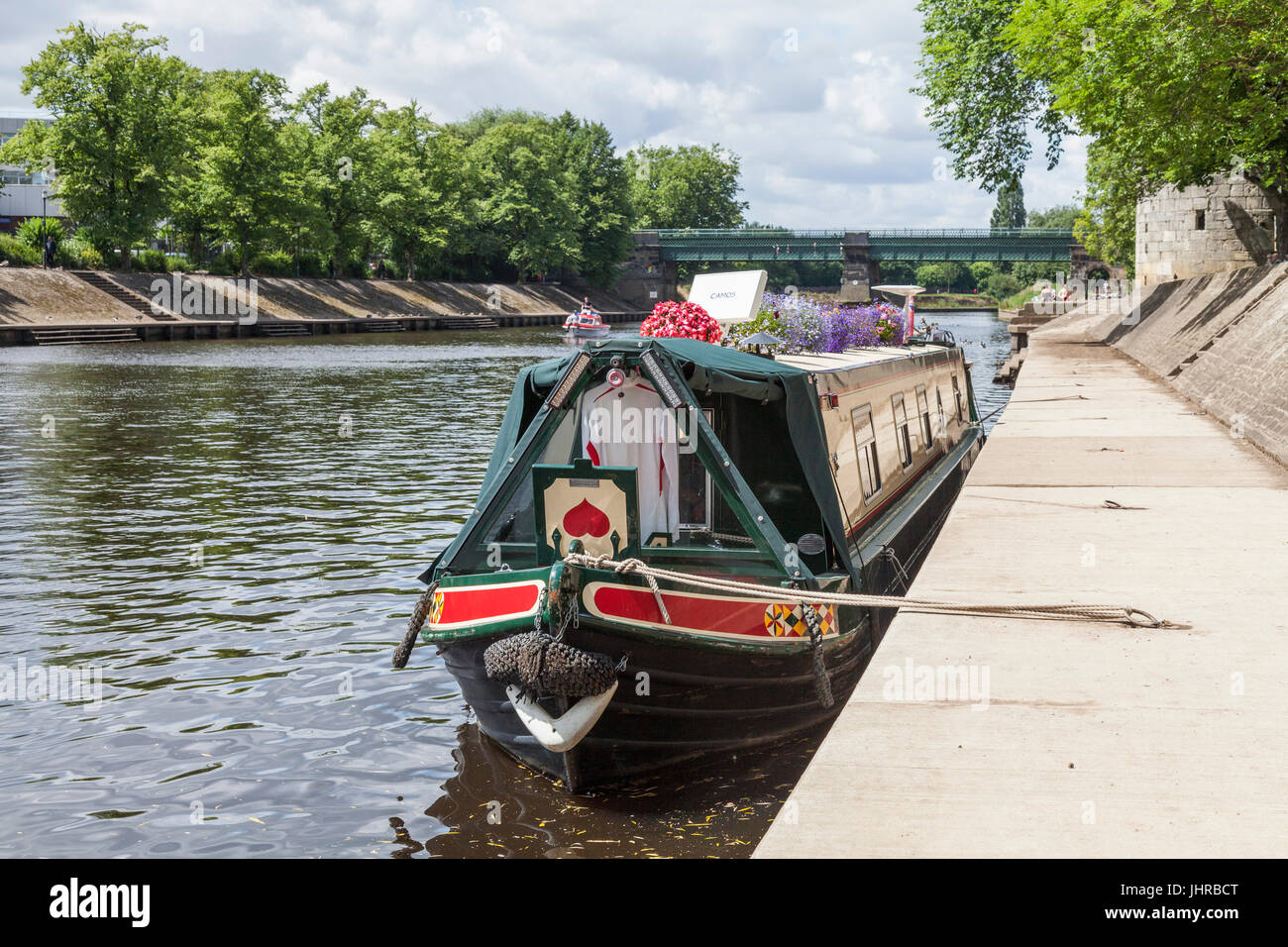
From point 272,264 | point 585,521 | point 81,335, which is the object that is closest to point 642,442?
point 585,521

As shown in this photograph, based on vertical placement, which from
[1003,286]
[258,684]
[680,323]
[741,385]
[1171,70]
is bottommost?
[258,684]

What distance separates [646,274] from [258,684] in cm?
12498

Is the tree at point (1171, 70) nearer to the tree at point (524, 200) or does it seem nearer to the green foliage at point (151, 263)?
the green foliage at point (151, 263)

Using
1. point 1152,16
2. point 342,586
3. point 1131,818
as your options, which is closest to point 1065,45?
point 1152,16

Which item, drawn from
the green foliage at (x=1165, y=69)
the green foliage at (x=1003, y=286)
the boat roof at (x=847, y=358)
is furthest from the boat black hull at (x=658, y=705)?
the green foliage at (x=1003, y=286)

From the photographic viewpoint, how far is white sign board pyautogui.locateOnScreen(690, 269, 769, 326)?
41.6 ft

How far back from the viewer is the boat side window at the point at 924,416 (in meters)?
16.7

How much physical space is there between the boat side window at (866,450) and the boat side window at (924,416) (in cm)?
383

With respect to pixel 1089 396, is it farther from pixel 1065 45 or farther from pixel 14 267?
pixel 14 267

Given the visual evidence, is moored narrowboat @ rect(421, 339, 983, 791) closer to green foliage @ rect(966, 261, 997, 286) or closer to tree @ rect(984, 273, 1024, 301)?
tree @ rect(984, 273, 1024, 301)

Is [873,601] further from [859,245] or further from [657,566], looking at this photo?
[859,245]

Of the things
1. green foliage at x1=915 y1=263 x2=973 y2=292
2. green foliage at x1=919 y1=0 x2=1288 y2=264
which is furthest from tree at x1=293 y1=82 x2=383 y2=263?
green foliage at x1=915 y1=263 x2=973 y2=292

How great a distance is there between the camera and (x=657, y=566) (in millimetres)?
9336

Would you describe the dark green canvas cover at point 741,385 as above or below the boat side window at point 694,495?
above
